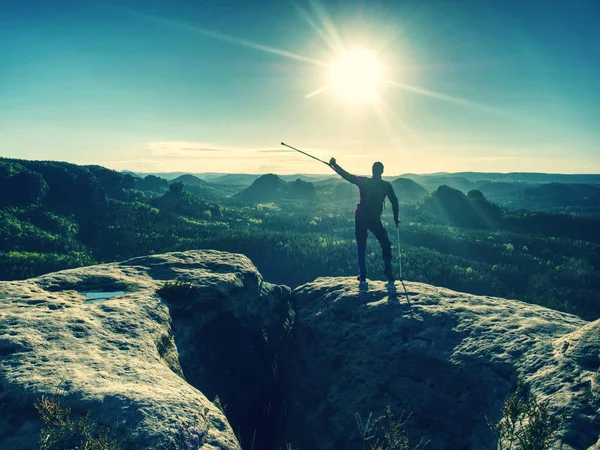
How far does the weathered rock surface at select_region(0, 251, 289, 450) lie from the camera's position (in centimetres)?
626

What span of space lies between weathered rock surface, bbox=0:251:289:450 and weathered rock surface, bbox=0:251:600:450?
38mm

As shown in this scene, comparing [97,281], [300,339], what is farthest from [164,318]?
[300,339]

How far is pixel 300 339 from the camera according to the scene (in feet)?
47.8

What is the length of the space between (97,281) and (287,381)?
333 inches

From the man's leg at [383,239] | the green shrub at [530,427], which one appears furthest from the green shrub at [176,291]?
the green shrub at [530,427]

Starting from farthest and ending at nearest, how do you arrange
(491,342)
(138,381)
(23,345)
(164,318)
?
(164,318)
(491,342)
(23,345)
(138,381)

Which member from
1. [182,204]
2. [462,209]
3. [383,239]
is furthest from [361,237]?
[462,209]

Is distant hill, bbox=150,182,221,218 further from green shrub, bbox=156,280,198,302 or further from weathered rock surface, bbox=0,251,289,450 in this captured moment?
green shrub, bbox=156,280,198,302

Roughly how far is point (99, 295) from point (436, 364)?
11176 millimetres

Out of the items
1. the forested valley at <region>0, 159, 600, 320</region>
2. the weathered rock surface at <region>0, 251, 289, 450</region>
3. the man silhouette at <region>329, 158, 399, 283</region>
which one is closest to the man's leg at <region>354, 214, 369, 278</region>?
the man silhouette at <region>329, 158, 399, 283</region>

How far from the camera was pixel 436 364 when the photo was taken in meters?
9.83

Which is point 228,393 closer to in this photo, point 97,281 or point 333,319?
point 333,319

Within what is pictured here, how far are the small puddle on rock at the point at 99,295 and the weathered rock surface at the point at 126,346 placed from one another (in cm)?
16

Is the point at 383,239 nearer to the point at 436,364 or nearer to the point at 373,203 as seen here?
the point at 373,203
